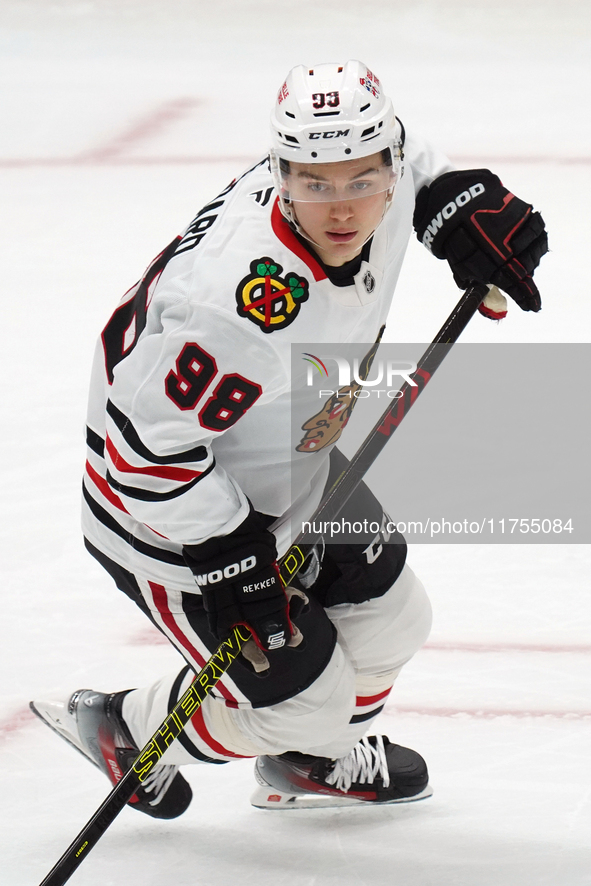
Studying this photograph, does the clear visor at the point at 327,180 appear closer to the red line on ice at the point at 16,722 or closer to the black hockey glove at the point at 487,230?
the black hockey glove at the point at 487,230

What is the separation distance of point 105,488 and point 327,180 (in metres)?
0.61

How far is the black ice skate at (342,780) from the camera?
6.34ft

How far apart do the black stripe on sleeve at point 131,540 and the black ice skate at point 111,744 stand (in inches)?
13.2

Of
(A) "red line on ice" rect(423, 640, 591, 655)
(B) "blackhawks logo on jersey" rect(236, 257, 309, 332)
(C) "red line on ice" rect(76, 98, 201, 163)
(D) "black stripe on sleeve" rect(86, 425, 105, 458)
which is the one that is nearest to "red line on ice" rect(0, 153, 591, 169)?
(C) "red line on ice" rect(76, 98, 201, 163)

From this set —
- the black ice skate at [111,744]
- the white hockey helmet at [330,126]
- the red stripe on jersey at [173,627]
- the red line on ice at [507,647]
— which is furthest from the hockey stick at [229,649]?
the red line on ice at [507,647]

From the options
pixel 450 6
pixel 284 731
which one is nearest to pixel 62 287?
pixel 284 731

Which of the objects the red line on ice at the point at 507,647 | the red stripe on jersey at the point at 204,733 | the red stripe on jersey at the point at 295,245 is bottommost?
the red line on ice at the point at 507,647

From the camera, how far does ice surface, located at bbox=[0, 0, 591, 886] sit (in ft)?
6.01

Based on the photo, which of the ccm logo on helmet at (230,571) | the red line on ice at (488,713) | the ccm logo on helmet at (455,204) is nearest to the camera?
the ccm logo on helmet at (230,571)

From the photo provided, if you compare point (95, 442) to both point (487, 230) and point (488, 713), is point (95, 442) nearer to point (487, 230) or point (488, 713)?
point (487, 230)

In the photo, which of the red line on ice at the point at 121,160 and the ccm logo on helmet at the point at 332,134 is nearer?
the ccm logo on helmet at the point at 332,134

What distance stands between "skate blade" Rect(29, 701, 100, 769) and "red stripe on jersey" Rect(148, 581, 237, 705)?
321 mm

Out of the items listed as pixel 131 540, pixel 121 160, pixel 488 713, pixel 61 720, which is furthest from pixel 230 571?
pixel 121 160

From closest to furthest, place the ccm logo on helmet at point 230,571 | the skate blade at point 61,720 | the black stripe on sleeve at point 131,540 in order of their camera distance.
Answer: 1. the ccm logo on helmet at point 230,571
2. the black stripe on sleeve at point 131,540
3. the skate blade at point 61,720
